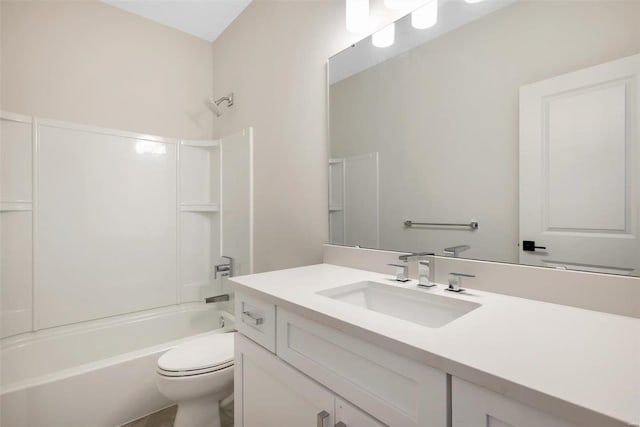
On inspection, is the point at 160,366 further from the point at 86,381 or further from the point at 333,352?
the point at 333,352

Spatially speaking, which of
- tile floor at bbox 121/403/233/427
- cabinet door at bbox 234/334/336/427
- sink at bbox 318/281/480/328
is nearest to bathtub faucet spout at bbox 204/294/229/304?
tile floor at bbox 121/403/233/427

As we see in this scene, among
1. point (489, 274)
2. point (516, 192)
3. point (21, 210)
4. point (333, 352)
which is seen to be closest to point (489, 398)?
point (333, 352)

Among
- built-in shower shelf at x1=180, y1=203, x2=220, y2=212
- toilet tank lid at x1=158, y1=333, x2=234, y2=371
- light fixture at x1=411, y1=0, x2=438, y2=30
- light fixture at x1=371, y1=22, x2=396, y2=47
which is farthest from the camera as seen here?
built-in shower shelf at x1=180, y1=203, x2=220, y2=212

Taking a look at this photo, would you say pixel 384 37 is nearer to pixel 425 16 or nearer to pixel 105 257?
pixel 425 16

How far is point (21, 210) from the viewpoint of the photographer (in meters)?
1.76

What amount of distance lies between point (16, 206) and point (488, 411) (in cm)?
245

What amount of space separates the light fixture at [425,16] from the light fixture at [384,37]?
0.10 meters

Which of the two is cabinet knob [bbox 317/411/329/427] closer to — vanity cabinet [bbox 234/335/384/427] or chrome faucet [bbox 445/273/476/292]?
vanity cabinet [bbox 234/335/384/427]

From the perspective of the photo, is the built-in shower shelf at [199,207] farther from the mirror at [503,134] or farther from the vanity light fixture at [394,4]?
the vanity light fixture at [394,4]

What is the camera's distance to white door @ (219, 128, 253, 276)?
2.05m

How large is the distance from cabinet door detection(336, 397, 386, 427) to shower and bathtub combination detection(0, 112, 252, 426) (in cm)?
130

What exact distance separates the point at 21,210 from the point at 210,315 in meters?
1.39

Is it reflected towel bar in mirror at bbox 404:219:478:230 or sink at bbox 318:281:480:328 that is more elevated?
reflected towel bar in mirror at bbox 404:219:478:230

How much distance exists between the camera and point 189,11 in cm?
217
